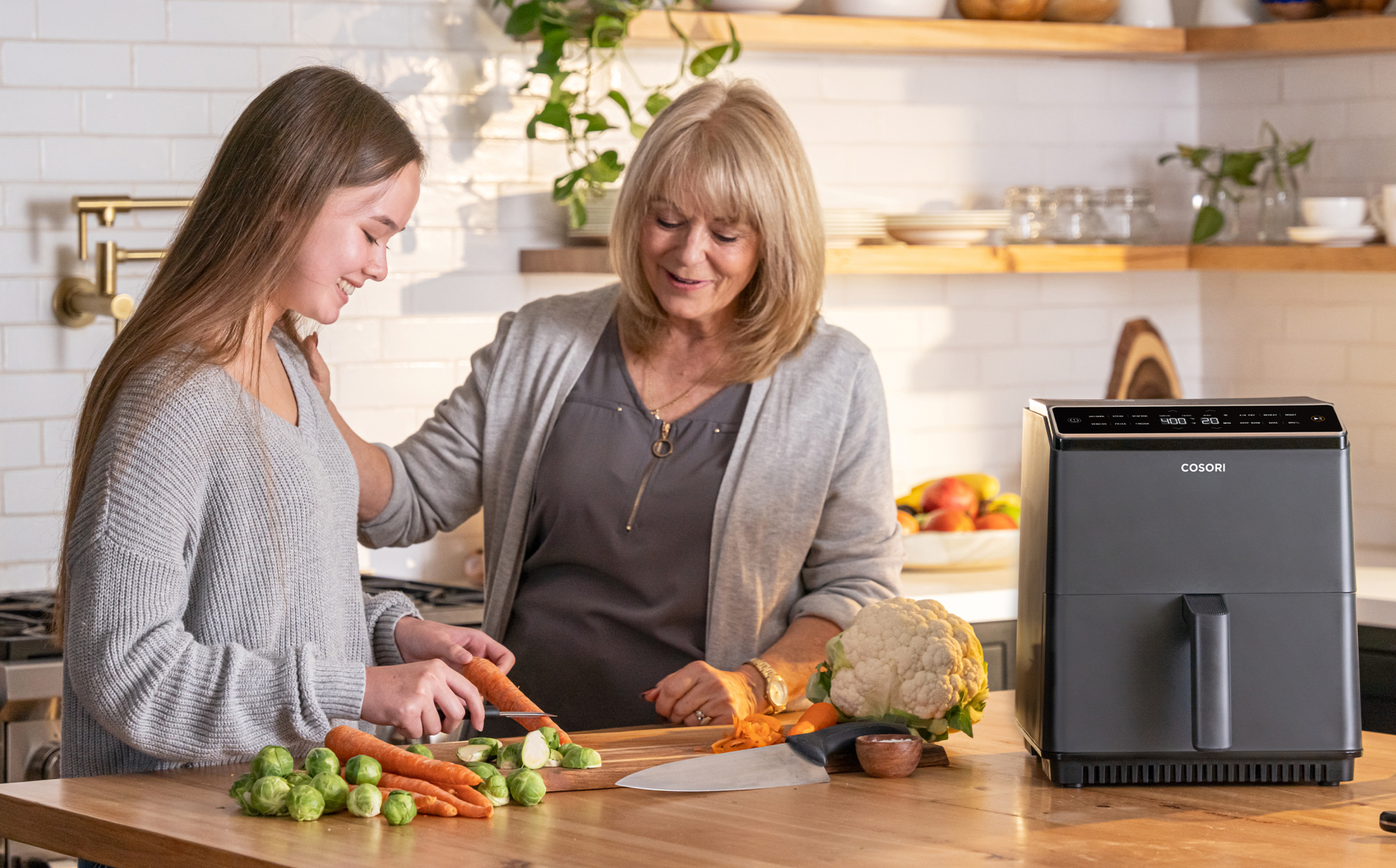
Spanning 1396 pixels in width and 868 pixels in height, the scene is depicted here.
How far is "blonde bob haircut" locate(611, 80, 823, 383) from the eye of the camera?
233cm

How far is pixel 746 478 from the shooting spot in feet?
7.82

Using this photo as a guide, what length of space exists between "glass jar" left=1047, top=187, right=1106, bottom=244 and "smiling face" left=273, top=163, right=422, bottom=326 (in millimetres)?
2327

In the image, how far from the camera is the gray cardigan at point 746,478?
2.38 metres

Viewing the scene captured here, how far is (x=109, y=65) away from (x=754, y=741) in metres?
2.17

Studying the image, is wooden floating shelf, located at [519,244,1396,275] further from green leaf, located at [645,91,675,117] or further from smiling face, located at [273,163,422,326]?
smiling face, located at [273,163,422,326]

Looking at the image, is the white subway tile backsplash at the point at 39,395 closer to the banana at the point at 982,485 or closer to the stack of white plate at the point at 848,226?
the stack of white plate at the point at 848,226

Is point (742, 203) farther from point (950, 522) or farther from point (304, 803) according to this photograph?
point (950, 522)

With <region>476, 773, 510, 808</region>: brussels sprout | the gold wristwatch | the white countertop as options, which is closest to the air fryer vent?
the gold wristwatch

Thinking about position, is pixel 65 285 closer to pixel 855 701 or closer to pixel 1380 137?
pixel 855 701

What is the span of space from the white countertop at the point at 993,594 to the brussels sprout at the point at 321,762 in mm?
1676

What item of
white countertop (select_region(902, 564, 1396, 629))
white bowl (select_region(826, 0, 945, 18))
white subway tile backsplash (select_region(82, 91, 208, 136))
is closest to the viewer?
white countertop (select_region(902, 564, 1396, 629))

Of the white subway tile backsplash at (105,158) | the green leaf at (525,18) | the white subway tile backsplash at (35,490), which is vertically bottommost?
the white subway tile backsplash at (35,490)

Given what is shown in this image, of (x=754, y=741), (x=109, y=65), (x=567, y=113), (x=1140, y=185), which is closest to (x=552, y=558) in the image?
(x=754, y=741)

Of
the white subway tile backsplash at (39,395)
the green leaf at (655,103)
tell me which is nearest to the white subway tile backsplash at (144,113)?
the white subway tile backsplash at (39,395)
